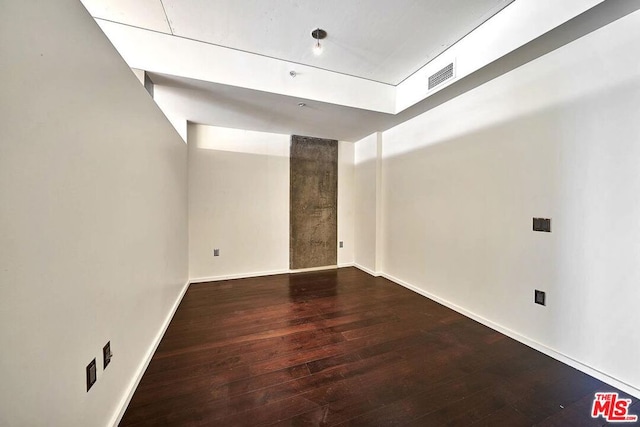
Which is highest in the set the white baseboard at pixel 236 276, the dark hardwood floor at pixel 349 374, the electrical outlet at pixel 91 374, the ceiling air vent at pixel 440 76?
the ceiling air vent at pixel 440 76

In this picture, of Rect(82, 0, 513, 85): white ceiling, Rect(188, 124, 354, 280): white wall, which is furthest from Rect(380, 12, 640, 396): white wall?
Rect(188, 124, 354, 280): white wall

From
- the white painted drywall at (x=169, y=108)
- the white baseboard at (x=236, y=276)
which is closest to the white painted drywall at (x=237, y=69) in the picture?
the white painted drywall at (x=169, y=108)

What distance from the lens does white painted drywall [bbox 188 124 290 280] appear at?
11.9ft

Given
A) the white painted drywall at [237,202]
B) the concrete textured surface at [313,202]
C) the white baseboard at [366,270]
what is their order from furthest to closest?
the concrete textured surface at [313,202]
the white baseboard at [366,270]
the white painted drywall at [237,202]

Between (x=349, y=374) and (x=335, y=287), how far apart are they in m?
1.76

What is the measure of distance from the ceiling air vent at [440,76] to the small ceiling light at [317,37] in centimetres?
122

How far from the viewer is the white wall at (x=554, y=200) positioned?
1.54m

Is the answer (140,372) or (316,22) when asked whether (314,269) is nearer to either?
(140,372)

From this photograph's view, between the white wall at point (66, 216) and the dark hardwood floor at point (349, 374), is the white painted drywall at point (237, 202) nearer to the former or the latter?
the dark hardwood floor at point (349, 374)

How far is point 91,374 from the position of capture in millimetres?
1071

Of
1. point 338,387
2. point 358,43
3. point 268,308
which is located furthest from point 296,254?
point 358,43

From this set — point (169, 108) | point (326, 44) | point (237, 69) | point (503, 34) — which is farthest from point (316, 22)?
point (169, 108)

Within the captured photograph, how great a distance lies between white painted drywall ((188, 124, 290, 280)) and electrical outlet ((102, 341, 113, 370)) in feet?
8.20

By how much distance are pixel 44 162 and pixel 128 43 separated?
1.95 m
